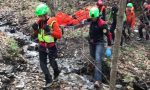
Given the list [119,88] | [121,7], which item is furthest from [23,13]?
[121,7]

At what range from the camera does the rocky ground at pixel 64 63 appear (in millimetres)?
9273

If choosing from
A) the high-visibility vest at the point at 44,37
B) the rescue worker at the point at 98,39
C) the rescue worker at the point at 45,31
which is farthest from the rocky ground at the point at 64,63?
the high-visibility vest at the point at 44,37

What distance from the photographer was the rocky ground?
9.27 m

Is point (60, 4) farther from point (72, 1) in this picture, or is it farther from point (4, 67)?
point (4, 67)

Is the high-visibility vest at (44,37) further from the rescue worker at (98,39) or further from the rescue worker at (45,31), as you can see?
the rescue worker at (98,39)

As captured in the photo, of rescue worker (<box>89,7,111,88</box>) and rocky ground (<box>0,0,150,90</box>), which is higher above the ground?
rescue worker (<box>89,7,111,88</box>)

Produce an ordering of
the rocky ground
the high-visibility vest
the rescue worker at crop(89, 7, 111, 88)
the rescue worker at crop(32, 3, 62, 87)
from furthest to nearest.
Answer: the rocky ground → the rescue worker at crop(89, 7, 111, 88) → the high-visibility vest → the rescue worker at crop(32, 3, 62, 87)

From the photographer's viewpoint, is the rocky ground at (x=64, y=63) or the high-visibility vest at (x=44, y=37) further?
the rocky ground at (x=64, y=63)

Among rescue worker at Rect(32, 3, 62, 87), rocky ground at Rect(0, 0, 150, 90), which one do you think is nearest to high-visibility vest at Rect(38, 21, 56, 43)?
rescue worker at Rect(32, 3, 62, 87)

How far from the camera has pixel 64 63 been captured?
10.9 m

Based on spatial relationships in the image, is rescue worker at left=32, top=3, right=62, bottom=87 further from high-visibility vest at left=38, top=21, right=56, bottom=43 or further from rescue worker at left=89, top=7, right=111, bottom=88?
rescue worker at left=89, top=7, right=111, bottom=88

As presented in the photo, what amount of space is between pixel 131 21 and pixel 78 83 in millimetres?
5361

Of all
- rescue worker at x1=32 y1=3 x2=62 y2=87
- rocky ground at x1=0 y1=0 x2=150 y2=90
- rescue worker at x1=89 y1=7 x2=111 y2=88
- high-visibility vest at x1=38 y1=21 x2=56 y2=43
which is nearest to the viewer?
rescue worker at x1=32 y1=3 x2=62 y2=87

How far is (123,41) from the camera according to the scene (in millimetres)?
14125
